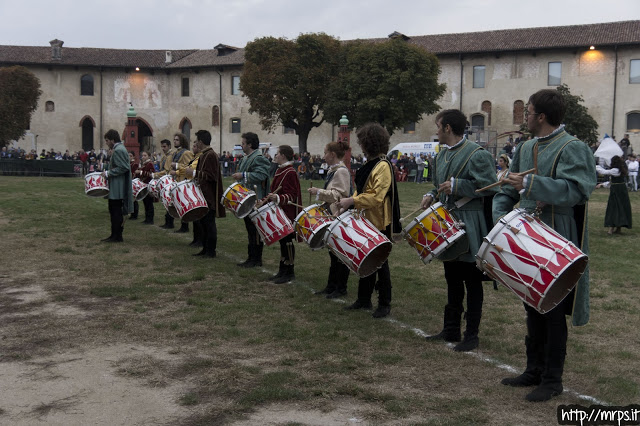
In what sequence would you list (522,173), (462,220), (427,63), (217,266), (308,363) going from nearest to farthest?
1. (522,173)
2. (308,363)
3. (462,220)
4. (217,266)
5. (427,63)

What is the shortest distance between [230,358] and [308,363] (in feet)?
2.20

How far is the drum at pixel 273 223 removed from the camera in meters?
8.95

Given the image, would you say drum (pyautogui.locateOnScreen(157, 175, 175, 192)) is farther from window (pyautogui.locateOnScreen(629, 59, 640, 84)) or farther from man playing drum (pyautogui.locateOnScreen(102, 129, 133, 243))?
window (pyautogui.locateOnScreen(629, 59, 640, 84))

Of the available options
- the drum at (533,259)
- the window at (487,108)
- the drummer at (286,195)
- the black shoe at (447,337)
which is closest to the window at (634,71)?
the window at (487,108)

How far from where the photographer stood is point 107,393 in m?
4.92

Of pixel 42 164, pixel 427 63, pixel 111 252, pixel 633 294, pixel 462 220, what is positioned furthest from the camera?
pixel 427 63

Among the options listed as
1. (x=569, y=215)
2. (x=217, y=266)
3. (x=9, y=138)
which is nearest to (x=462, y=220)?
(x=569, y=215)

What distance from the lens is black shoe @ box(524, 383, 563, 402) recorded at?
4.83m

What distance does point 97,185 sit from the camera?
12.7 m

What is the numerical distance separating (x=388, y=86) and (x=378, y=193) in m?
40.6

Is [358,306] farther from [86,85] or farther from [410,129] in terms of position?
[86,85]

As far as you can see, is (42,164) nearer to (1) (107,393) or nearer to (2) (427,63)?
(2) (427,63)

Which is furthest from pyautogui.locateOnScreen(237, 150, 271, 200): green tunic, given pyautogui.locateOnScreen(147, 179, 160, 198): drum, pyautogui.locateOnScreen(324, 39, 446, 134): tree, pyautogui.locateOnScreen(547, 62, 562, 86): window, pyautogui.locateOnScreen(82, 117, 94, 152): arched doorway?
pyautogui.locateOnScreen(82, 117, 94, 152): arched doorway

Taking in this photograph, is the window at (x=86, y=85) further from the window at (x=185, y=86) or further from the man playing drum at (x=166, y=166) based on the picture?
the man playing drum at (x=166, y=166)
